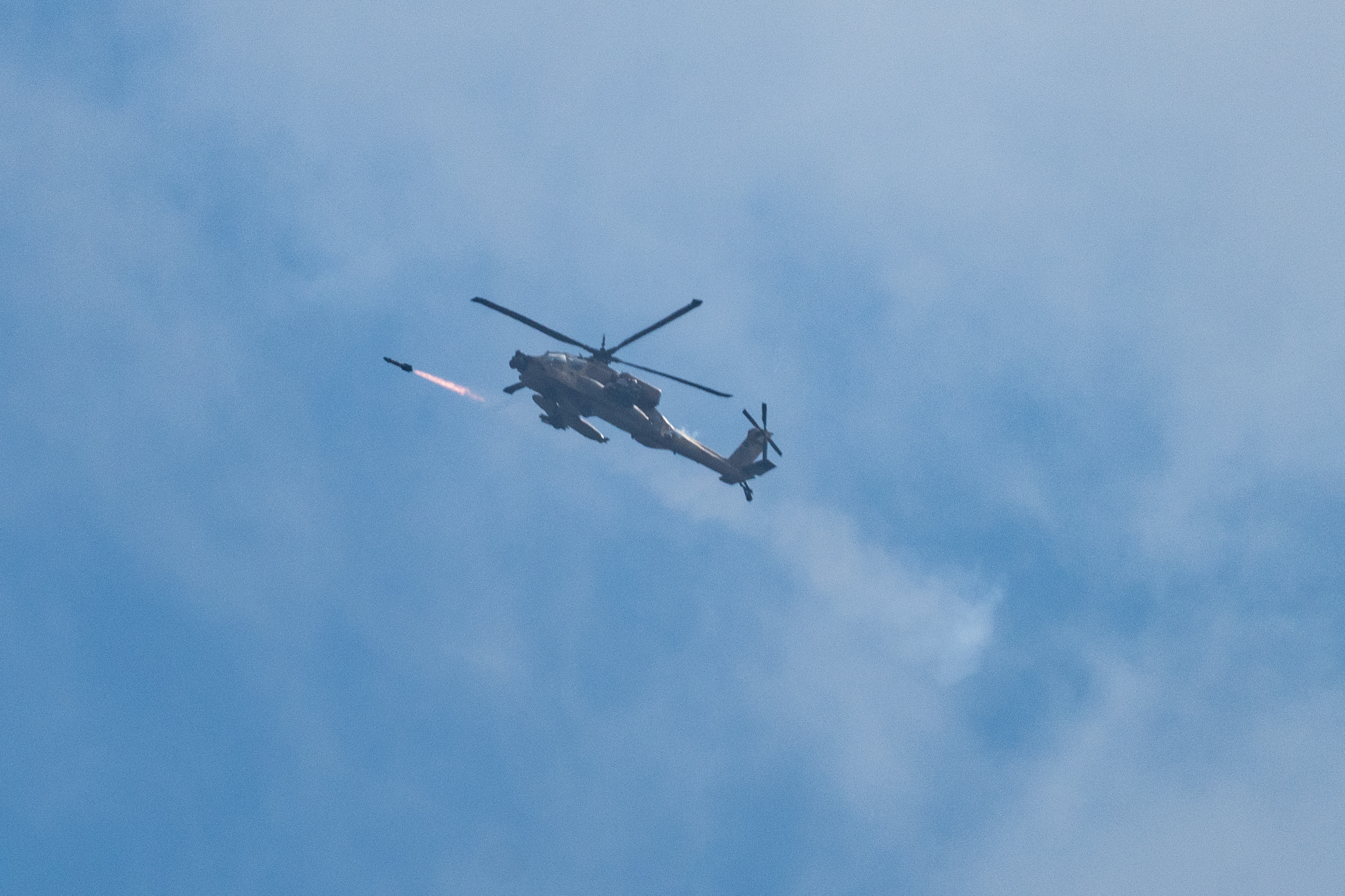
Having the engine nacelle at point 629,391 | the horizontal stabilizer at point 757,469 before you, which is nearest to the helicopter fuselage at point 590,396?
the engine nacelle at point 629,391

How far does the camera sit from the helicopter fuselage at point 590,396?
93.3 m

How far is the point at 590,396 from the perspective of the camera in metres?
94.0

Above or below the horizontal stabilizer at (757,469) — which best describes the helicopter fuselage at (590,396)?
below

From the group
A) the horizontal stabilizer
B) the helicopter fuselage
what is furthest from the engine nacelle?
the horizontal stabilizer

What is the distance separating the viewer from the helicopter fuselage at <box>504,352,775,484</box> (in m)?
93.3

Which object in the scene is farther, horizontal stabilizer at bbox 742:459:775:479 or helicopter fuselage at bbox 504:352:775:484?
horizontal stabilizer at bbox 742:459:775:479

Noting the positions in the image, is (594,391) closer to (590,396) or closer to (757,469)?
(590,396)

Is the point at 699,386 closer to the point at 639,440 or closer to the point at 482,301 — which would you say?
the point at 639,440

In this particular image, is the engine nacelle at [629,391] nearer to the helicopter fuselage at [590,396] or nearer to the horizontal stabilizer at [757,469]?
the helicopter fuselage at [590,396]

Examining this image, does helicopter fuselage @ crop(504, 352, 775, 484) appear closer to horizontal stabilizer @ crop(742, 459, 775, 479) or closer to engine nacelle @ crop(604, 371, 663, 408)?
engine nacelle @ crop(604, 371, 663, 408)

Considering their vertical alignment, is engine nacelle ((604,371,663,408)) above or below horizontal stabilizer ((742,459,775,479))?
below

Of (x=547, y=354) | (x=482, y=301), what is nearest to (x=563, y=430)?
(x=547, y=354)

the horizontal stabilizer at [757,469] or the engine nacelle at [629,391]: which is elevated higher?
the horizontal stabilizer at [757,469]

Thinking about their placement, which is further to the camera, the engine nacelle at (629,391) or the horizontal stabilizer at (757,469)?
the horizontal stabilizer at (757,469)
